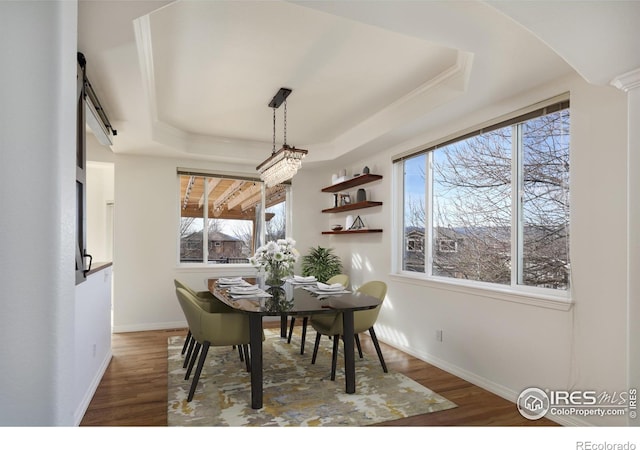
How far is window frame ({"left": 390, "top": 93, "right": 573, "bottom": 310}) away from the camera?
271 cm

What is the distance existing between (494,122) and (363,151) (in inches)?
73.1

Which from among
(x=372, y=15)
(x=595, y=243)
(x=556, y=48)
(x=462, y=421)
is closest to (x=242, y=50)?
(x=372, y=15)

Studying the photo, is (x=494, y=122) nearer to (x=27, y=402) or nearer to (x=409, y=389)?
(x=409, y=389)

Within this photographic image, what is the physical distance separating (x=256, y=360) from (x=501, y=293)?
1.95m

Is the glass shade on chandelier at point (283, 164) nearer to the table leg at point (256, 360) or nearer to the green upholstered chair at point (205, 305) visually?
the green upholstered chair at point (205, 305)

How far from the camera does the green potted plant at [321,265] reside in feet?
17.8

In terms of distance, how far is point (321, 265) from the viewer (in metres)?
5.48

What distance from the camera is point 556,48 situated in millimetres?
1909

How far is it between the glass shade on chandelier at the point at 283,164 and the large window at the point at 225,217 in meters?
1.93

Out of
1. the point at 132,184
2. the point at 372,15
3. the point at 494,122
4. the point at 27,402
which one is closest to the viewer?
the point at 27,402

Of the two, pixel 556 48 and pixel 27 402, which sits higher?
pixel 556 48

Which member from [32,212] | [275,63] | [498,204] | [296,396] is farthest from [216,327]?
[498,204]

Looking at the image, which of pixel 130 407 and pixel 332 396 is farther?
pixel 332 396

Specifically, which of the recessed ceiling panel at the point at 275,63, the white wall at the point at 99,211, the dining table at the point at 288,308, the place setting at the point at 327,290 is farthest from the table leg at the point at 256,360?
the white wall at the point at 99,211
